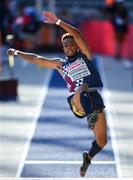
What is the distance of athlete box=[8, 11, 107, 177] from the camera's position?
359 inches

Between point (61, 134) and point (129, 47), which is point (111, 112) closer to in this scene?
point (61, 134)

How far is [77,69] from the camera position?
9156mm

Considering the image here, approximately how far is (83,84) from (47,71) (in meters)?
15.0

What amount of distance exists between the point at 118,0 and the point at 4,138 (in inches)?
552

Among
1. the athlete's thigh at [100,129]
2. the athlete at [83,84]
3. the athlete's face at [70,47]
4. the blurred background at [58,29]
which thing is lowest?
the blurred background at [58,29]

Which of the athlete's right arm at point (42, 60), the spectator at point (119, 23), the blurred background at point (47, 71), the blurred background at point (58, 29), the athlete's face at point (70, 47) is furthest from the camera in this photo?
the blurred background at point (58, 29)

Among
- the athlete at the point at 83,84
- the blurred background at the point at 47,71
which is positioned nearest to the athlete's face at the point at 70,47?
the athlete at the point at 83,84

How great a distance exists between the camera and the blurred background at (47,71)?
1269cm

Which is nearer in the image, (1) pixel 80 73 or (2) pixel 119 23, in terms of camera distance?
(1) pixel 80 73

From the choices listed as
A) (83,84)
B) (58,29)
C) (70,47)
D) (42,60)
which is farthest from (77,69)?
(58,29)

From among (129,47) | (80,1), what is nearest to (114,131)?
(129,47)

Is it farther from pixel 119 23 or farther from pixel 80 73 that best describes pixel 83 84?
pixel 119 23

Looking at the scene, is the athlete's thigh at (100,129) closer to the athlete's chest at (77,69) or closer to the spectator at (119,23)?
the athlete's chest at (77,69)

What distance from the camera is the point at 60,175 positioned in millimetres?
9969
